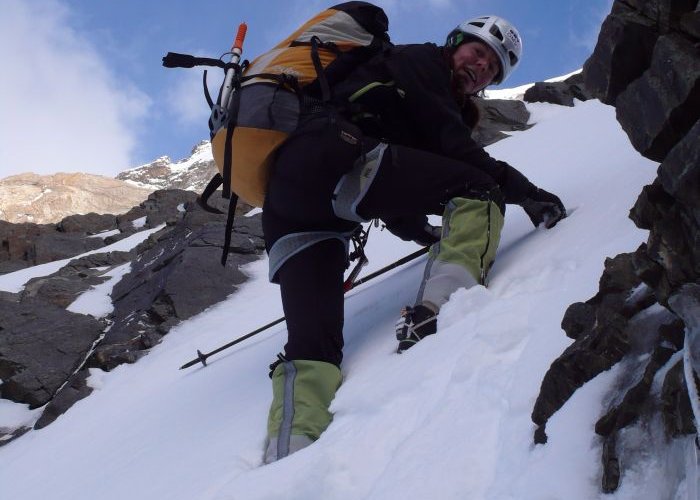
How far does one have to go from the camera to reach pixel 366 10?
4.08 meters

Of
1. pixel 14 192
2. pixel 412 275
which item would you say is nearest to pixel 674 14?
pixel 412 275

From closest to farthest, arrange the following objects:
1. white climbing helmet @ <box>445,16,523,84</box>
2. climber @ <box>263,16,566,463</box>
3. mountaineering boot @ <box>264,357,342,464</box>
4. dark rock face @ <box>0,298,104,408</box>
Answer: mountaineering boot @ <box>264,357,342,464</box>
climber @ <box>263,16,566,463</box>
white climbing helmet @ <box>445,16,523,84</box>
dark rock face @ <box>0,298,104,408</box>

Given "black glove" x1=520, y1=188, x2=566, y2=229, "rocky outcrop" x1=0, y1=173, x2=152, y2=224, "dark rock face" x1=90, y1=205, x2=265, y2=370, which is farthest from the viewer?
"rocky outcrop" x1=0, y1=173, x2=152, y2=224

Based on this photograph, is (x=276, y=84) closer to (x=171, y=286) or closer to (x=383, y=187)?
(x=383, y=187)

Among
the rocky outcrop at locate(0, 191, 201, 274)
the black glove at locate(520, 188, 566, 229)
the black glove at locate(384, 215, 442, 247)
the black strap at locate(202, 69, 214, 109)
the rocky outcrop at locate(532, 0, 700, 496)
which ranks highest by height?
the rocky outcrop at locate(0, 191, 201, 274)

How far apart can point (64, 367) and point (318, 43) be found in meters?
6.41

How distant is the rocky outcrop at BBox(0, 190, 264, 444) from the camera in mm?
8125

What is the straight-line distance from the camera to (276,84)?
370 cm

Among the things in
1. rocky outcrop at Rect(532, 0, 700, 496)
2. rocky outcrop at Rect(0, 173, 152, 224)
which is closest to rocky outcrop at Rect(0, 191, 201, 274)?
rocky outcrop at Rect(532, 0, 700, 496)

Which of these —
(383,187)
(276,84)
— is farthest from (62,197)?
(383,187)

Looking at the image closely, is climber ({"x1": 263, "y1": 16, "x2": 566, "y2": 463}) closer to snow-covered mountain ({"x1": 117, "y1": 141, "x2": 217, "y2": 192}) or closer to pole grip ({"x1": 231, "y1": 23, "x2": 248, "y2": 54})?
pole grip ({"x1": 231, "y1": 23, "x2": 248, "y2": 54})

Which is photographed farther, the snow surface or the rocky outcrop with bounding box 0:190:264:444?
the rocky outcrop with bounding box 0:190:264:444

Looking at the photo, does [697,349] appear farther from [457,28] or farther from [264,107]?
[457,28]

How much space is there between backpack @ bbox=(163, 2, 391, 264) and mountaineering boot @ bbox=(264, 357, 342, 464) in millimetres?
1122
